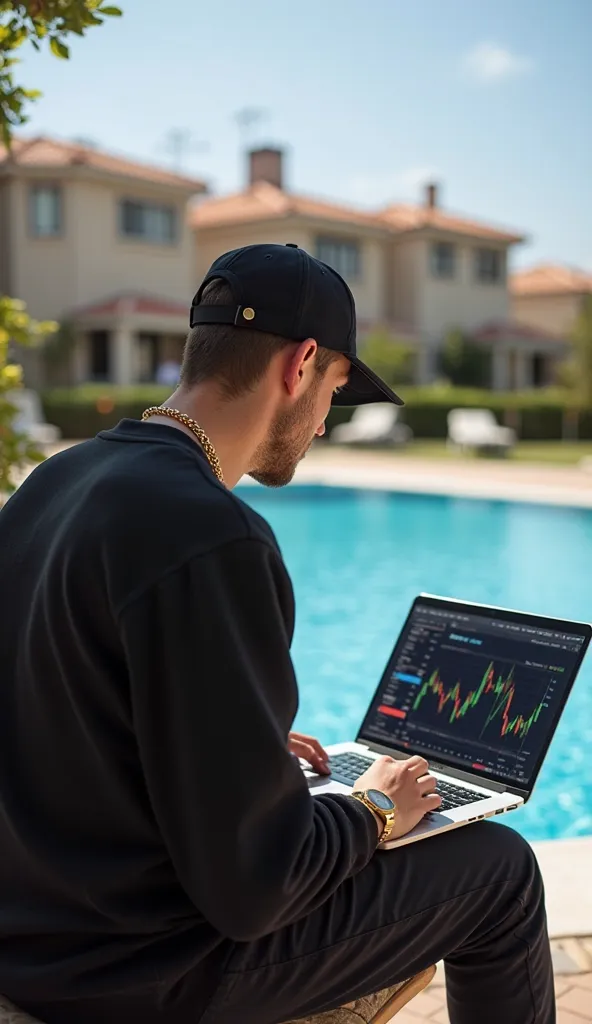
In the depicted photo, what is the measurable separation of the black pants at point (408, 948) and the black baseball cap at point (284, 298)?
3.10ft

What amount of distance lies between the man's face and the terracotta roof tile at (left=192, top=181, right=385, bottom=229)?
3632cm

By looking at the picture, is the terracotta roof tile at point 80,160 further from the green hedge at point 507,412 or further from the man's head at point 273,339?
the man's head at point 273,339

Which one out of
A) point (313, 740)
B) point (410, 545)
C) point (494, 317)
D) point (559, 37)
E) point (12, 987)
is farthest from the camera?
point (494, 317)

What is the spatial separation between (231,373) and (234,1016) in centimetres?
105

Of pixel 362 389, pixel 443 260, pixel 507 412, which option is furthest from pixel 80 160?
pixel 362 389

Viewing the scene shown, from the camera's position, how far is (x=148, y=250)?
35406 millimetres

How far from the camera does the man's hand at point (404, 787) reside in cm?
206

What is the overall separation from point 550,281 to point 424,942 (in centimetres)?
5422

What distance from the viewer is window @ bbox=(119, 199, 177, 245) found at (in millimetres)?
34656

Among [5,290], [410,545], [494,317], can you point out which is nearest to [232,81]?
[494,317]

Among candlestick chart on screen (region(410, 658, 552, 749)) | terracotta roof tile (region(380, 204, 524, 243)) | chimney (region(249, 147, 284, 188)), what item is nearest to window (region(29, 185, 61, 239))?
chimney (region(249, 147, 284, 188))

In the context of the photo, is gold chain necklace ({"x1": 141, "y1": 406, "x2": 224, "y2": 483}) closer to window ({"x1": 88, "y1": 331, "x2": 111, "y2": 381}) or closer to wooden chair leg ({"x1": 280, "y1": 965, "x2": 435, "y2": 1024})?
wooden chair leg ({"x1": 280, "y1": 965, "x2": 435, "y2": 1024})

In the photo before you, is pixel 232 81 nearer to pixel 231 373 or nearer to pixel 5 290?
pixel 5 290

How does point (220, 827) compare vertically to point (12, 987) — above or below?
above
